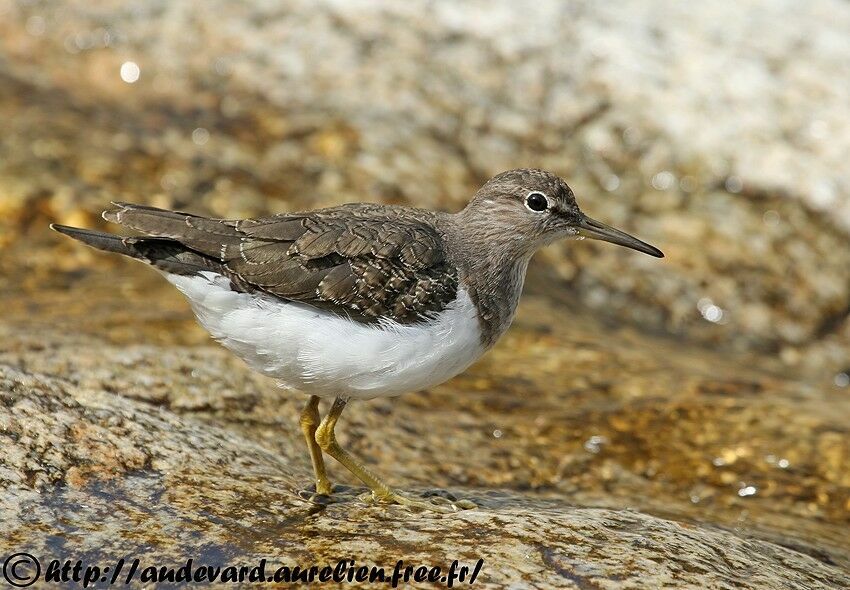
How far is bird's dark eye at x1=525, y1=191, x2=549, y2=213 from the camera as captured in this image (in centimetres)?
755

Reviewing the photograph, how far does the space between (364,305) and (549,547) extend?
1852mm

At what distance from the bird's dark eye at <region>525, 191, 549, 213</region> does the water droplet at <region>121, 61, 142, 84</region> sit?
7653 mm

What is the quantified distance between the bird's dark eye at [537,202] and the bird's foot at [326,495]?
2.33 m

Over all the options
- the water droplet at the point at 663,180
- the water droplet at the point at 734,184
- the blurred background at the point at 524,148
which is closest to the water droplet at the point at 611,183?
the blurred background at the point at 524,148

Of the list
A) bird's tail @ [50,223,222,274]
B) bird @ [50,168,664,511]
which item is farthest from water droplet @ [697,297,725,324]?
bird's tail @ [50,223,222,274]

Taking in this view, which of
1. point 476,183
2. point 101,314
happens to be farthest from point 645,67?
point 101,314

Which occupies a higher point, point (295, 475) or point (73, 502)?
A: point (295, 475)

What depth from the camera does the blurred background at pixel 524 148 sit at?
1052cm

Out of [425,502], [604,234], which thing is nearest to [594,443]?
[604,234]

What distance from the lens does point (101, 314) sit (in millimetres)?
9758

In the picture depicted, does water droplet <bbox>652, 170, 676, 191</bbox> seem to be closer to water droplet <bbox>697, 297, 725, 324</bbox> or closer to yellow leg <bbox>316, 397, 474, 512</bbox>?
water droplet <bbox>697, 297, 725, 324</bbox>

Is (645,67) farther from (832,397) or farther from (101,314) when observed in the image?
(101,314)

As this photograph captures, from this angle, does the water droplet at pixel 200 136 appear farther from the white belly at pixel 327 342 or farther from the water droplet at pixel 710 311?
Result: the white belly at pixel 327 342

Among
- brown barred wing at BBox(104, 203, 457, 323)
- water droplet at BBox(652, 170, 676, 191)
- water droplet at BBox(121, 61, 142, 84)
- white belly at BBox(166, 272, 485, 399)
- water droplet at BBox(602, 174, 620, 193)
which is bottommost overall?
white belly at BBox(166, 272, 485, 399)
